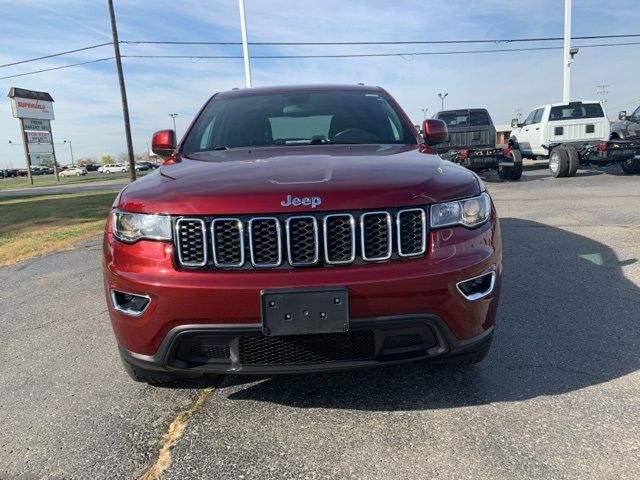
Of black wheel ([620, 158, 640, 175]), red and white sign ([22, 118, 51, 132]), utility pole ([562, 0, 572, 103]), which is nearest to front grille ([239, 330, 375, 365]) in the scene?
black wheel ([620, 158, 640, 175])

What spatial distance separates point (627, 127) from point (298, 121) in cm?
1458

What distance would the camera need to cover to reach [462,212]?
2.32 metres

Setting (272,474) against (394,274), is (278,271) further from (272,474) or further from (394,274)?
(272,474)

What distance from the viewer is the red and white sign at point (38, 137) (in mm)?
48656

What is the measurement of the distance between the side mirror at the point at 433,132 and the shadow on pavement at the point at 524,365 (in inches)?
54.2

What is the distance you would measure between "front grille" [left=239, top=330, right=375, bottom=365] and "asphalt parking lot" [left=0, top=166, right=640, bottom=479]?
396mm

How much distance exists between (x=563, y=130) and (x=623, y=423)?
1459 centimetres

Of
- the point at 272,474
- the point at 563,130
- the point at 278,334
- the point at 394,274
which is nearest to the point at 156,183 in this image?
the point at 278,334

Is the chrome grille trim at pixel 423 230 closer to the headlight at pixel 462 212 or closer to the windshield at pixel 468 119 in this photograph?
the headlight at pixel 462 212

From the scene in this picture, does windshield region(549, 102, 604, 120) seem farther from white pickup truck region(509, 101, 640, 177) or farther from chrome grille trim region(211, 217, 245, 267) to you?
chrome grille trim region(211, 217, 245, 267)

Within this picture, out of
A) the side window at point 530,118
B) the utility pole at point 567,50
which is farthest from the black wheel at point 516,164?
the utility pole at point 567,50

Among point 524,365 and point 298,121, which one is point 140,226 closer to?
point 298,121

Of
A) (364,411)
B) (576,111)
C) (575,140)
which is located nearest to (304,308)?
(364,411)

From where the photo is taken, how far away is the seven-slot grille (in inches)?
85.3
